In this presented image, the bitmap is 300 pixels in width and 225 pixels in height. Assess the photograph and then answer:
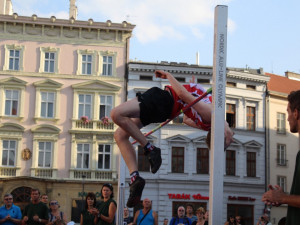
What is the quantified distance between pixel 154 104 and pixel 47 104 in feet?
96.4

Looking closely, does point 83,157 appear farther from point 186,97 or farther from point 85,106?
point 186,97

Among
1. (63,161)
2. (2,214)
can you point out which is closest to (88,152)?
(63,161)

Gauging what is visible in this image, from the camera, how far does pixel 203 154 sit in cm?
3644

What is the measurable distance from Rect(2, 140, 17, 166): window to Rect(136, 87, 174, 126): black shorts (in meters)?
28.8

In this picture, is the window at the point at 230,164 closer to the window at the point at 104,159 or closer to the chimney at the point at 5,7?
the window at the point at 104,159

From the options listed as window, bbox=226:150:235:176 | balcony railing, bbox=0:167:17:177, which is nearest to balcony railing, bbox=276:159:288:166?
window, bbox=226:150:235:176

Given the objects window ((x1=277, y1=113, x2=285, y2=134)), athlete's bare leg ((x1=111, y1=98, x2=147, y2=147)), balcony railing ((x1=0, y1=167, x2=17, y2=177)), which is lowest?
balcony railing ((x1=0, y1=167, x2=17, y2=177))

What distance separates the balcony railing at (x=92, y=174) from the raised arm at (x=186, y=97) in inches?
1094

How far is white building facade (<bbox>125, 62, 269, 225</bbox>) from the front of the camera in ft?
116

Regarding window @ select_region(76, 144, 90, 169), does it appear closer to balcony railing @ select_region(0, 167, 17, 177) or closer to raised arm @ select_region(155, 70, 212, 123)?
balcony railing @ select_region(0, 167, 17, 177)

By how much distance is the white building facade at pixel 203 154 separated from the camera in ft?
116

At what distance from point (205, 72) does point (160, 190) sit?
324 inches

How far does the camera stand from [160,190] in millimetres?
35156

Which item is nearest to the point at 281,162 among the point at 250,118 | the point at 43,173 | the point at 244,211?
the point at 250,118
